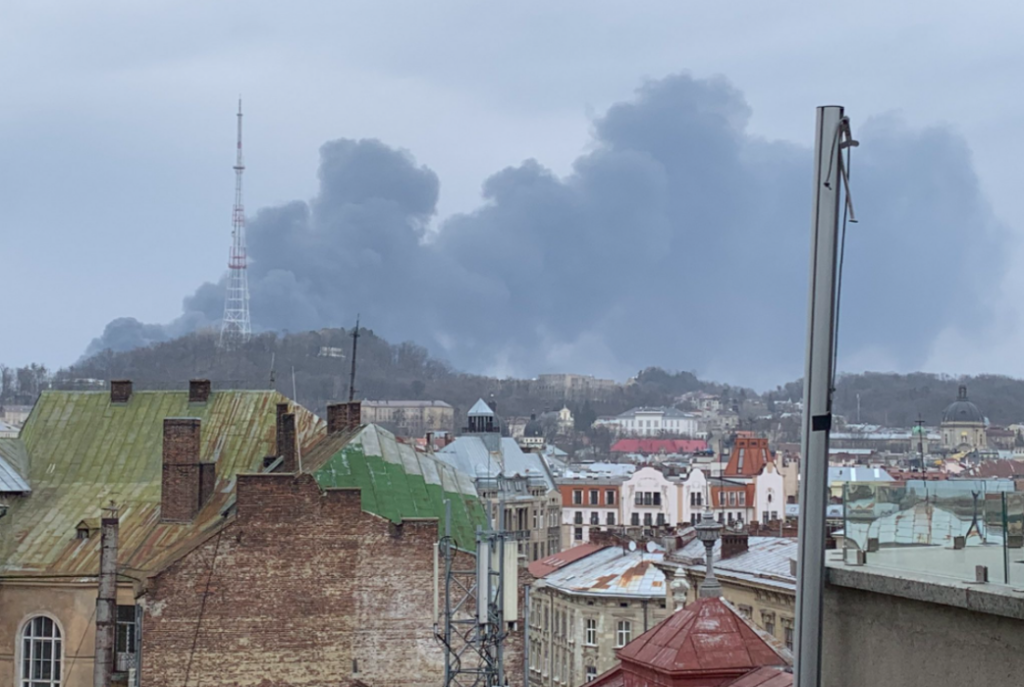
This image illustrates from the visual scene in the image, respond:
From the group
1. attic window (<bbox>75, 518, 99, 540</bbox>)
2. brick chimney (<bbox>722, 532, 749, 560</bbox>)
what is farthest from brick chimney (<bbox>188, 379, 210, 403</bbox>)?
brick chimney (<bbox>722, 532, 749, 560</bbox>)

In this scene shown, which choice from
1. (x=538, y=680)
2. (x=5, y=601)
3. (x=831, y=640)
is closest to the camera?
(x=831, y=640)

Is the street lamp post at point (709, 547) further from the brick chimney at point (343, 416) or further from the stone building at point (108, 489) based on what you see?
the brick chimney at point (343, 416)

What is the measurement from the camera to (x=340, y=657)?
3616cm

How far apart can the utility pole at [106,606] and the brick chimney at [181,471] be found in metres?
3.02

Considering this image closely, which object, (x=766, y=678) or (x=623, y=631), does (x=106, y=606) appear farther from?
(x=623, y=631)

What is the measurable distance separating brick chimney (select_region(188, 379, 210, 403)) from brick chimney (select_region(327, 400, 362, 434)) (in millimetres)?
4911

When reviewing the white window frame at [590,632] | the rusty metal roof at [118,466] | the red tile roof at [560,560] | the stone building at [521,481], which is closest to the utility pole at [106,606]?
the rusty metal roof at [118,466]

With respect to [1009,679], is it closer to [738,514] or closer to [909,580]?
[909,580]

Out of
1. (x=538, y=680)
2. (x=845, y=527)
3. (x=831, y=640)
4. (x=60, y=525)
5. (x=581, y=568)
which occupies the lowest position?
(x=538, y=680)

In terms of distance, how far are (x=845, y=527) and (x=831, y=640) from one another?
76 cm

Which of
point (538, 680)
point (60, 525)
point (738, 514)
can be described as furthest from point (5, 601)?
point (738, 514)

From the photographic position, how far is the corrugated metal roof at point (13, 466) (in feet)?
149

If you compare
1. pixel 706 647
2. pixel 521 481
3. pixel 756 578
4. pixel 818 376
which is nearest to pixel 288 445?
pixel 756 578

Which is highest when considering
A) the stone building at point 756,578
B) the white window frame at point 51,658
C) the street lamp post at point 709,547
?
the street lamp post at point 709,547
